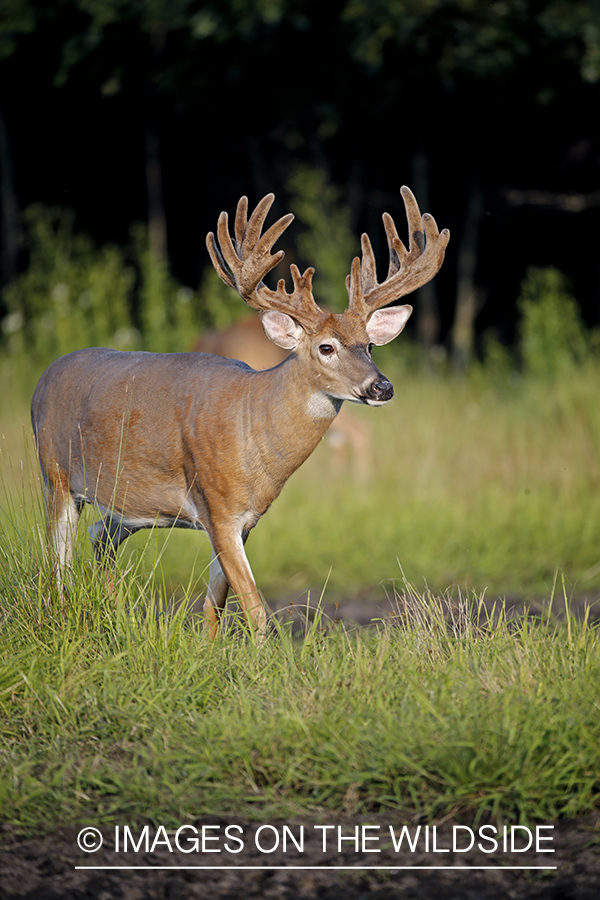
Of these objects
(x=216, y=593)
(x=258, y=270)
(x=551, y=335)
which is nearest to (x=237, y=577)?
(x=216, y=593)

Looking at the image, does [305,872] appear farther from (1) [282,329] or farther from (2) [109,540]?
(1) [282,329]

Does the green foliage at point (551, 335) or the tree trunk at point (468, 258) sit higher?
the tree trunk at point (468, 258)

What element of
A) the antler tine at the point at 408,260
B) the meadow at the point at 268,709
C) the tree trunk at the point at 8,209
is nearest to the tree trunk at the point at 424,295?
the tree trunk at the point at 8,209

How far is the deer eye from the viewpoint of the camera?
4.34 m

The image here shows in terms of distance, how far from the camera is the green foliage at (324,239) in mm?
10961

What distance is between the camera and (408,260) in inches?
183

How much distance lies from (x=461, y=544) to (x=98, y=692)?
4.54m

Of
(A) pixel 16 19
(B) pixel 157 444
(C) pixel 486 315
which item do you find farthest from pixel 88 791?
(C) pixel 486 315

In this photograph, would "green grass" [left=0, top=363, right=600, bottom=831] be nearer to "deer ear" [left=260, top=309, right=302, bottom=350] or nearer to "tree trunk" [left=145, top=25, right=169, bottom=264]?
"deer ear" [left=260, top=309, right=302, bottom=350]

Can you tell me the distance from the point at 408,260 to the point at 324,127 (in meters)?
8.61

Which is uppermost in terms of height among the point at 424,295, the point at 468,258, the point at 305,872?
the point at 468,258

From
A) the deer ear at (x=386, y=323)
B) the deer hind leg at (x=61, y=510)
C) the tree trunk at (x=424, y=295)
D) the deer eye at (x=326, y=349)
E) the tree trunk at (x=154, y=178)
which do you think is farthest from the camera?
the tree trunk at (x=424, y=295)

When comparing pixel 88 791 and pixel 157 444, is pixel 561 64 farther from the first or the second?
pixel 88 791

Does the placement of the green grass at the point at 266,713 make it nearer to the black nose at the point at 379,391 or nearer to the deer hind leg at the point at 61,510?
the deer hind leg at the point at 61,510
